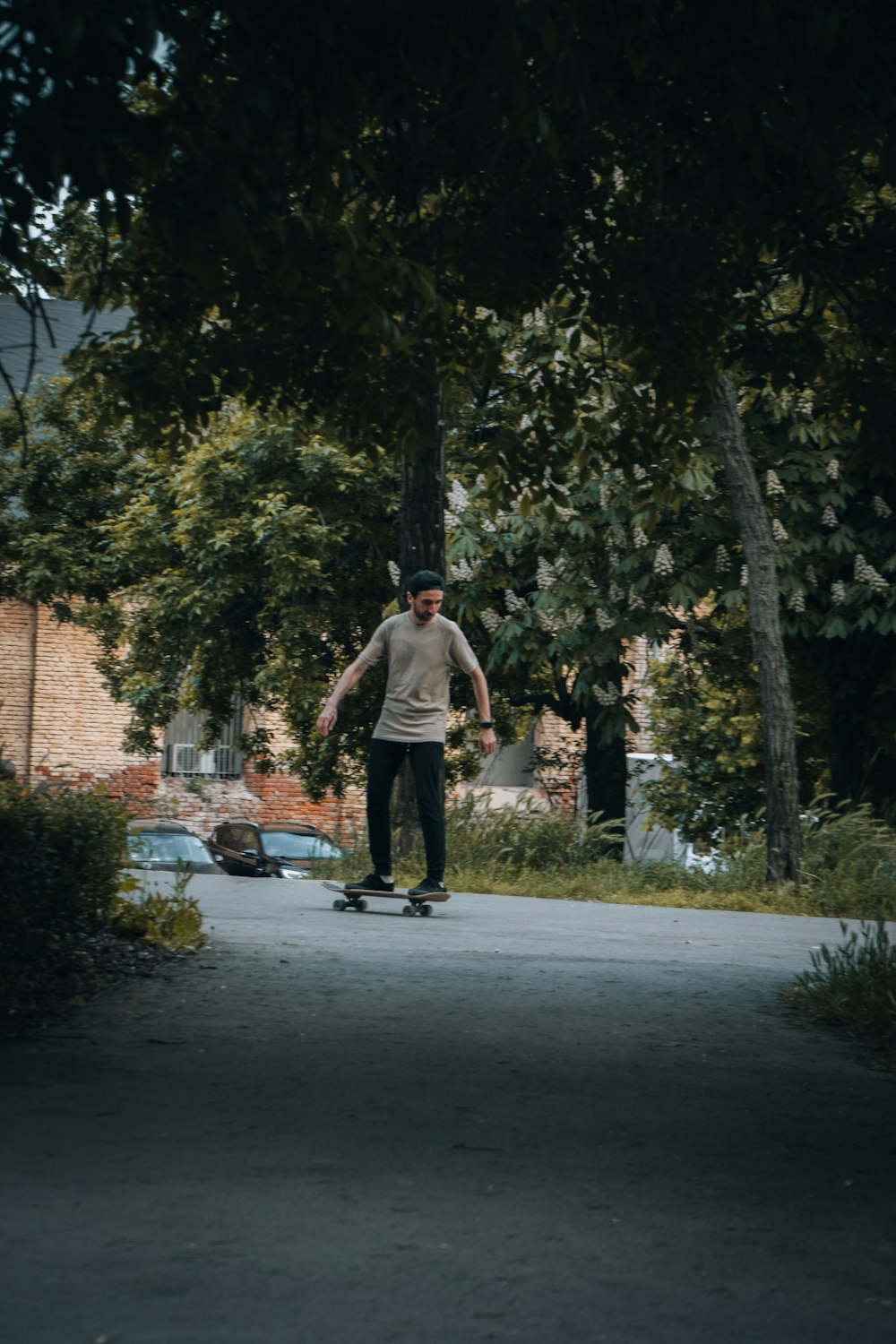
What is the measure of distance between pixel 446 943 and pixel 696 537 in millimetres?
11930

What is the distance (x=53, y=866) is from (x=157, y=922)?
1.35m

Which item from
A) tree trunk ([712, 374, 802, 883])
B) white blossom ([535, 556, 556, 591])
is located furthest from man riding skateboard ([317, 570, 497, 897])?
white blossom ([535, 556, 556, 591])

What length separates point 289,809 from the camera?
41.6 m

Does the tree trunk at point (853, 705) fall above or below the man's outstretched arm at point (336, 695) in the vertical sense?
above

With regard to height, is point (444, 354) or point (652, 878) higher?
point (444, 354)

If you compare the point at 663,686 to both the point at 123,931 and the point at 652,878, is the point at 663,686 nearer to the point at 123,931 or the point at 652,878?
the point at 652,878

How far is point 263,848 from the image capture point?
36500mm

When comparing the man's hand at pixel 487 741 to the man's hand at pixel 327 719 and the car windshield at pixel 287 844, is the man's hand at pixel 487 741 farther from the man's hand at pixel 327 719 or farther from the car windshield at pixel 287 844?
the car windshield at pixel 287 844

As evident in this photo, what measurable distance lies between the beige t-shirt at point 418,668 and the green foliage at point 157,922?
295cm

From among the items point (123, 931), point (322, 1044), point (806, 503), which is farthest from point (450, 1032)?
point (806, 503)

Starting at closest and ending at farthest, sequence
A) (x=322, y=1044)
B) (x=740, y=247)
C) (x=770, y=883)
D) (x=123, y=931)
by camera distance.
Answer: (x=322, y=1044)
(x=123, y=931)
(x=740, y=247)
(x=770, y=883)

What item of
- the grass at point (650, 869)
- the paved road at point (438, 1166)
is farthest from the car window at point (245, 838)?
the paved road at point (438, 1166)

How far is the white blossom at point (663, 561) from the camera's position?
64.0 ft

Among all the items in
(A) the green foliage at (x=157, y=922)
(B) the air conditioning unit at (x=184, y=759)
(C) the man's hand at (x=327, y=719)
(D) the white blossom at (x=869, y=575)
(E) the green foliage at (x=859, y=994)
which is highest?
(D) the white blossom at (x=869, y=575)
